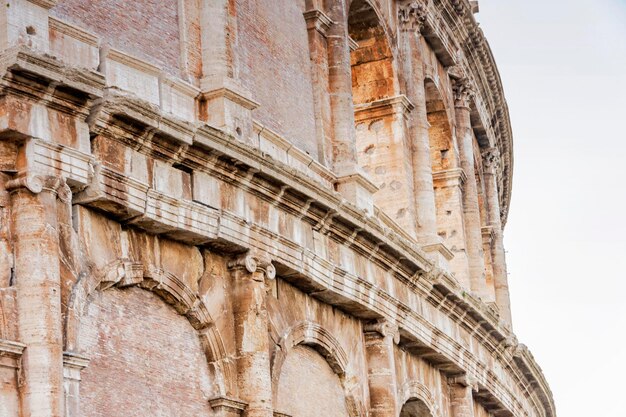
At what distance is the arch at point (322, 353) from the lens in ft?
62.8

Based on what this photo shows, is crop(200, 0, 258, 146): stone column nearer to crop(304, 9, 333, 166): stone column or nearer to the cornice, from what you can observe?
the cornice

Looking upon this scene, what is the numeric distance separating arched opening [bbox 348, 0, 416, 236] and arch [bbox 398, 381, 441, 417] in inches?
108

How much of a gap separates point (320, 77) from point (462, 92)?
8586 mm

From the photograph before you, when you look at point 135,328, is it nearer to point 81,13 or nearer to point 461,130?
point 81,13

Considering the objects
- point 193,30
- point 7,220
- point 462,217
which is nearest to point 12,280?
point 7,220

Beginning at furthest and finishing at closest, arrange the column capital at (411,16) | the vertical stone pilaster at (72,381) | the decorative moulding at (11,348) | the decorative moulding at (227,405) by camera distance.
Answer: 1. the column capital at (411,16)
2. the decorative moulding at (227,405)
3. the vertical stone pilaster at (72,381)
4. the decorative moulding at (11,348)

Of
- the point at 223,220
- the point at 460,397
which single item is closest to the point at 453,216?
the point at 460,397

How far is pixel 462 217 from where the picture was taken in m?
29.7

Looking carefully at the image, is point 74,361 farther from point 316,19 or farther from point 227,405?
point 316,19

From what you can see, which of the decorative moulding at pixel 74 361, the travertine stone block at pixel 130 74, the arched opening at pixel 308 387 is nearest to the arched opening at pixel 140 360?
the decorative moulding at pixel 74 361

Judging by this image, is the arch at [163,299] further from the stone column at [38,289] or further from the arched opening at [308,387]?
the arched opening at [308,387]

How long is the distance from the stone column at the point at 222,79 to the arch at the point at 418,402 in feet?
17.2

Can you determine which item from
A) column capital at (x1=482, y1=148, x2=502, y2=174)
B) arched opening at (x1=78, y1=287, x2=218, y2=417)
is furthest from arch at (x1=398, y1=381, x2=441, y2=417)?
column capital at (x1=482, y1=148, x2=502, y2=174)

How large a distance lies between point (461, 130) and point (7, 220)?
1673 cm
